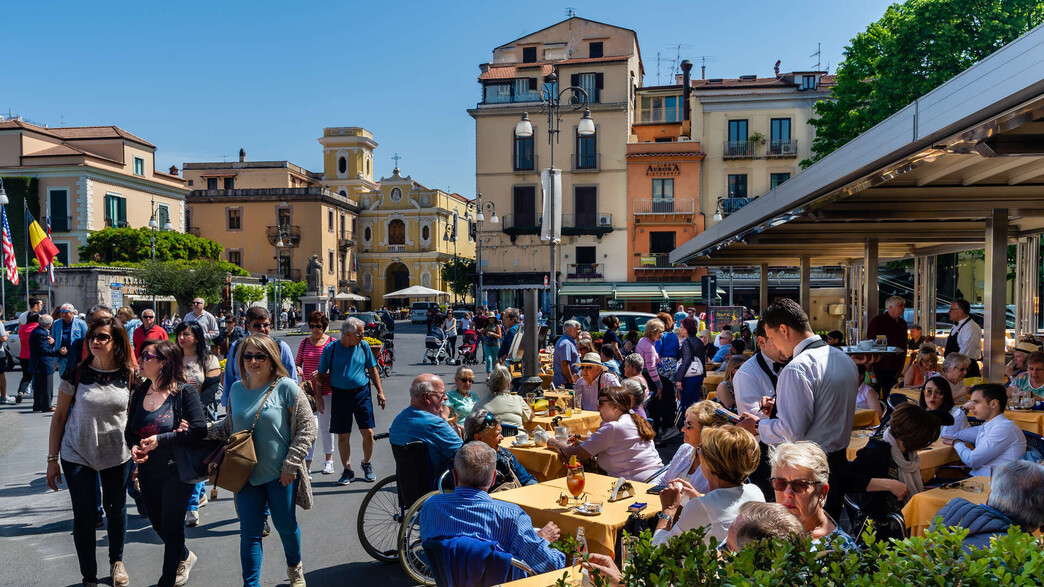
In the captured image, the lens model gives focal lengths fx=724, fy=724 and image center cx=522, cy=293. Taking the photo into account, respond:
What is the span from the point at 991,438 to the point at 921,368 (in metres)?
4.01

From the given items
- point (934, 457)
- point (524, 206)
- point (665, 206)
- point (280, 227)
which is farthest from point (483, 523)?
point (280, 227)

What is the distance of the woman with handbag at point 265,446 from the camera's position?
4.20m

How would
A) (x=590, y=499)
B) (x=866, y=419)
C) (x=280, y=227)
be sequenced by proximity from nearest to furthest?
(x=590, y=499), (x=866, y=419), (x=280, y=227)

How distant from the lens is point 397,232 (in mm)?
62688

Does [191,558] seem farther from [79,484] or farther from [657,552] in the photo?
[657,552]

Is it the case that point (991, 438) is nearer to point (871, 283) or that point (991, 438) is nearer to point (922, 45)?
point (871, 283)

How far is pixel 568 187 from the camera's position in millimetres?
39094

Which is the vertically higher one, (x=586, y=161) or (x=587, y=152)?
(x=587, y=152)

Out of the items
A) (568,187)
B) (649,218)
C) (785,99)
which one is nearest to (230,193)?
(568,187)

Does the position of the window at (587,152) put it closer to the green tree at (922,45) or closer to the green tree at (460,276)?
the green tree at (460,276)

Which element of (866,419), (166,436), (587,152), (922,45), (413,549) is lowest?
(413,549)

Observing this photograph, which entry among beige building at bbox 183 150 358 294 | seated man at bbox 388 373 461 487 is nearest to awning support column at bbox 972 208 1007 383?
seated man at bbox 388 373 461 487

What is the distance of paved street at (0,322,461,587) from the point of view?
189 inches

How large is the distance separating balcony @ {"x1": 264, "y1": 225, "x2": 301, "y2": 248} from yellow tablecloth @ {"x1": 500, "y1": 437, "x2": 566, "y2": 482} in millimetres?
53770
